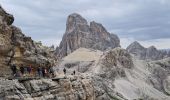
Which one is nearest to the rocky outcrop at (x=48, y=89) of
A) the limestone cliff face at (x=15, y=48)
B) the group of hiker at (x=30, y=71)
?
the group of hiker at (x=30, y=71)

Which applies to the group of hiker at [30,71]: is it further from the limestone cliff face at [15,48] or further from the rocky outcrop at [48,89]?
the rocky outcrop at [48,89]

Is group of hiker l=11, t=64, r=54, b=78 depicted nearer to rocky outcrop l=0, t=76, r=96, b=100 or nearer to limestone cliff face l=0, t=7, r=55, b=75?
limestone cliff face l=0, t=7, r=55, b=75

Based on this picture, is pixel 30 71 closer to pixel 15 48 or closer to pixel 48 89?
pixel 15 48

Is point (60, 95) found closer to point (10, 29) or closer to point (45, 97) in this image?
point (45, 97)

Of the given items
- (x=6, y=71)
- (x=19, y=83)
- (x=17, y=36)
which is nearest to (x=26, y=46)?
(x=17, y=36)

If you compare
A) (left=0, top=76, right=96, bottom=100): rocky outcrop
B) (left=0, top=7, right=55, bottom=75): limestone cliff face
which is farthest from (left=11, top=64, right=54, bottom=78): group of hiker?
(left=0, top=76, right=96, bottom=100): rocky outcrop

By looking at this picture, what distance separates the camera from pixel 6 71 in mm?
70750

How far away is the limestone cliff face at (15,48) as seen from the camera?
230 ft

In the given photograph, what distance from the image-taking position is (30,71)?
75250 millimetres

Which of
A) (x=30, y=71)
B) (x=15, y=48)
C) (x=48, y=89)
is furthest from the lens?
(x=30, y=71)

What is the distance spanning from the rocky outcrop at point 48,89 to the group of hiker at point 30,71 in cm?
364

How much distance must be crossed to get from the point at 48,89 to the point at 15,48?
9.60 meters

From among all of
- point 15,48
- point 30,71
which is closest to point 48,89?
point 30,71

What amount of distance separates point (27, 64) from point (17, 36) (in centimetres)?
516
